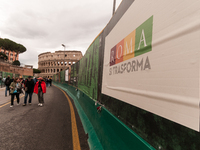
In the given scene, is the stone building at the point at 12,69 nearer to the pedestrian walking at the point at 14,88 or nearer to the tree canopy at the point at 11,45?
the tree canopy at the point at 11,45

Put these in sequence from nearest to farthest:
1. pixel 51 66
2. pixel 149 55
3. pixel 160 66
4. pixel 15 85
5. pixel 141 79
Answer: pixel 160 66
pixel 149 55
pixel 141 79
pixel 15 85
pixel 51 66

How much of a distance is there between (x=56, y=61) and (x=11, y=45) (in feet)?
97.1

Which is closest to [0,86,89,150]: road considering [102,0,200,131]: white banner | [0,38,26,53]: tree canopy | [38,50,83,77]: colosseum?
[102,0,200,131]: white banner

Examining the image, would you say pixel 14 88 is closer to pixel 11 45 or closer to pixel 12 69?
pixel 12 69

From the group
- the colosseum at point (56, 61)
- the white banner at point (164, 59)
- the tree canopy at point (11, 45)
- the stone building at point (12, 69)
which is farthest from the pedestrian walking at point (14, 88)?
the colosseum at point (56, 61)

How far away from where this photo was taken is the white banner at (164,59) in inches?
46.2

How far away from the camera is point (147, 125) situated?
176 cm

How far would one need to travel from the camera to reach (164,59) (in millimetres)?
1498

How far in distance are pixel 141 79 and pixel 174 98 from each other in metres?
0.61

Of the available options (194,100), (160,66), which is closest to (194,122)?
(194,100)

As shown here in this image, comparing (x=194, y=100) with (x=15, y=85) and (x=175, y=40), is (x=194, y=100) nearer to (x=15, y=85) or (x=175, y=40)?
(x=175, y=40)

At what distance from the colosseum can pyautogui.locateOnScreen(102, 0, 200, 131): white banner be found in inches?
3693

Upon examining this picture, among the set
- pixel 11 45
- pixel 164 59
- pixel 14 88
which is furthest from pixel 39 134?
pixel 11 45

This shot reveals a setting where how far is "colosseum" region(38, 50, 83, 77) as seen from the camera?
319 feet
